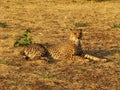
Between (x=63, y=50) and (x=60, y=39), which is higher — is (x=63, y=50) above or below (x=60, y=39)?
above

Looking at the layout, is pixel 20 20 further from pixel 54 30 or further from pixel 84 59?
pixel 84 59

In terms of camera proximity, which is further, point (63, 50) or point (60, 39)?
point (60, 39)

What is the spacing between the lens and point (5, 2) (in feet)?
68.1

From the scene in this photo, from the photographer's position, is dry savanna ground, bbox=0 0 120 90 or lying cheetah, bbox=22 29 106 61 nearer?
dry savanna ground, bbox=0 0 120 90

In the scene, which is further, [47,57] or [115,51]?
[115,51]

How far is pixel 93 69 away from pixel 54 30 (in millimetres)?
4781

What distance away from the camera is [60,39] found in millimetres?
12781

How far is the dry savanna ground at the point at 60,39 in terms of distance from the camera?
8.77 meters

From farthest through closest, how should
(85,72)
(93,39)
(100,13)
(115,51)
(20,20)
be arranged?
(100,13) → (20,20) → (93,39) → (115,51) → (85,72)

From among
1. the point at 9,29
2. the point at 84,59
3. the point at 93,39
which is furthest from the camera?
the point at 9,29

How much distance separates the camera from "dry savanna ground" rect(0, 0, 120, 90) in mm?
8773

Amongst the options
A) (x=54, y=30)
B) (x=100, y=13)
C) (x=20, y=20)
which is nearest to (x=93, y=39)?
(x=54, y=30)

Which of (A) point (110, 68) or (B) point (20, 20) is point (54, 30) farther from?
(A) point (110, 68)

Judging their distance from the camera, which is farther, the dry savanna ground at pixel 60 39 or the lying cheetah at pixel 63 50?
the lying cheetah at pixel 63 50
